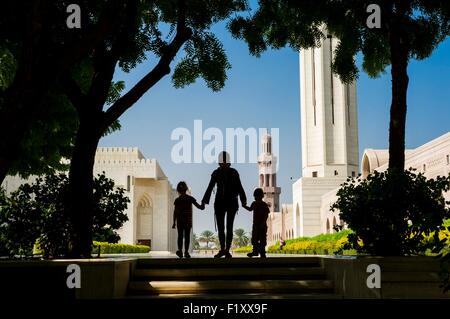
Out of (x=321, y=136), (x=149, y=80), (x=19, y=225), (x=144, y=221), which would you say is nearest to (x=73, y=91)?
(x=149, y=80)

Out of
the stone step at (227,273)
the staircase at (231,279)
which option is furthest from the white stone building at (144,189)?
the stone step at (227,273)

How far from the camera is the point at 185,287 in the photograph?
6922 millimetres

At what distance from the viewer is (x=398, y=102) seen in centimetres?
802

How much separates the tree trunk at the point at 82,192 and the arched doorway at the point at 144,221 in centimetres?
3865

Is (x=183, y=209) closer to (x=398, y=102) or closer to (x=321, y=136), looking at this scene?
(x=398, y=102)

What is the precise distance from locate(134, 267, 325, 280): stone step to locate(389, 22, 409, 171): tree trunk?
1.86m

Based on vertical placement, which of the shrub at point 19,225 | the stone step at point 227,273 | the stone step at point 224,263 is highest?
the shrub at point 19,225

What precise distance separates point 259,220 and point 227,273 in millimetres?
2338

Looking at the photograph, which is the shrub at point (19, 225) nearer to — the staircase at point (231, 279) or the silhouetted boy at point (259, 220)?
the staircase at point (231, 279)

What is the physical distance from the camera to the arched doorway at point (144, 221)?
151 feet
